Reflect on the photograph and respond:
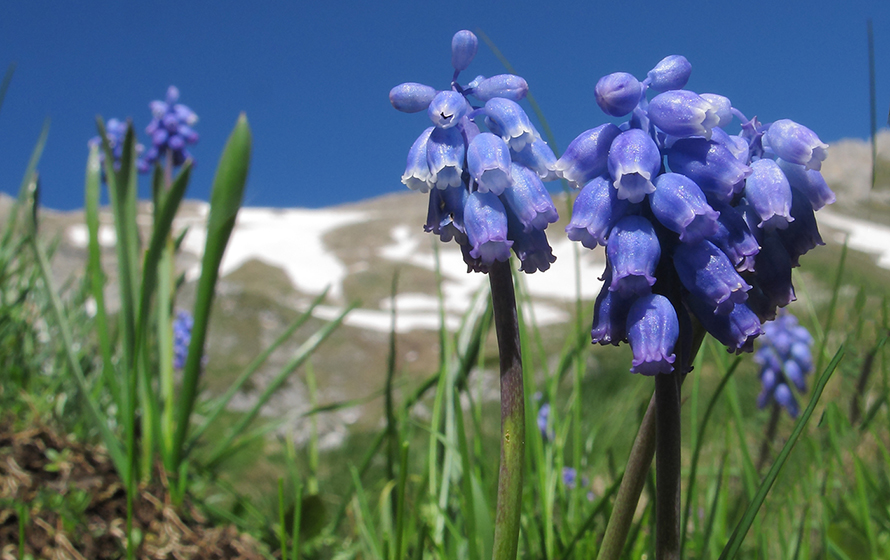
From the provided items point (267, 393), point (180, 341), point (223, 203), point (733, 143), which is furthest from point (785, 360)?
point (180, 341)

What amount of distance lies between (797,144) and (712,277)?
248mm

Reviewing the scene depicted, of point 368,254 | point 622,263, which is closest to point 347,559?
point 622,263

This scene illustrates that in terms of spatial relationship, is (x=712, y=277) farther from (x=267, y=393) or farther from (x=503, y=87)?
(x=267, y=393)

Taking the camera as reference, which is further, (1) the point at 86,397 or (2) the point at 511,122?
(1) the point at 86,397

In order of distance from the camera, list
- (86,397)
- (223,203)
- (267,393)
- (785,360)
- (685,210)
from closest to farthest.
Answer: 1. (685,210)
2. (223,203)
3. (86,397)
4. (267,393)
5. (785,360)

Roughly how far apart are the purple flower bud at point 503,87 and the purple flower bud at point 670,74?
0.21 meters

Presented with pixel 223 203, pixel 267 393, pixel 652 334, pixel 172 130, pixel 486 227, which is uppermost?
pixel 172 130

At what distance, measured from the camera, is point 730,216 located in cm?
101

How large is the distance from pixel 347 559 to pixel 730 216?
1976 mm

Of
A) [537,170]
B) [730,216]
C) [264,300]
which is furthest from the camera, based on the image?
[264,300]

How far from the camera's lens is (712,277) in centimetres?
92

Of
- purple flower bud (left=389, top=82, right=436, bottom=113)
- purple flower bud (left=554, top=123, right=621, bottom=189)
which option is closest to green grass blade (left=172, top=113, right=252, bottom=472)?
purple flower bud (left=389, top=82, right=436, bottom=113)

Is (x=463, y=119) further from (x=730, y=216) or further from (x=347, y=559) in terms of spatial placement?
(x=347, y=559)

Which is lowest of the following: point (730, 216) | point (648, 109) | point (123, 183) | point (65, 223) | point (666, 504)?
point (666, 504)
